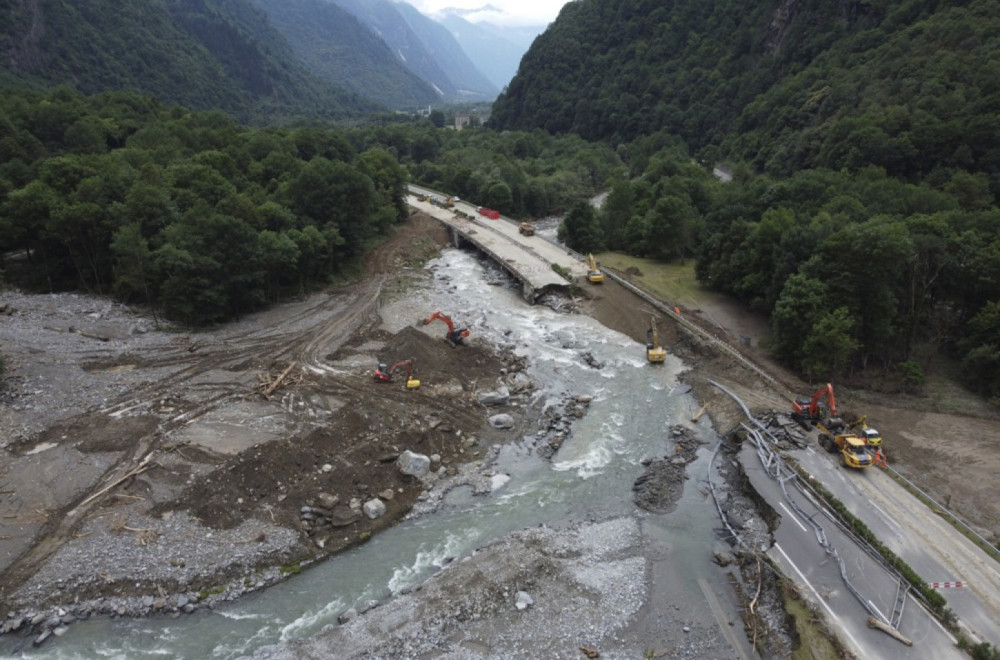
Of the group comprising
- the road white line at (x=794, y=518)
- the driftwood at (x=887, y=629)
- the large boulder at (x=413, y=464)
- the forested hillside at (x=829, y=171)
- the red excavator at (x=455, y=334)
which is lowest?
the large boulder at (x=413, y=464)

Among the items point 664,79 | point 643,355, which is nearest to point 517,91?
point 664,79

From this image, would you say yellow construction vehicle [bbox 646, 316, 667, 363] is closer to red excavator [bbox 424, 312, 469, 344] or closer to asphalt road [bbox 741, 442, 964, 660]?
red excavator [bbox 424, 312, 469, 344]

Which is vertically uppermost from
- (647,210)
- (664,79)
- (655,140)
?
(664,79)

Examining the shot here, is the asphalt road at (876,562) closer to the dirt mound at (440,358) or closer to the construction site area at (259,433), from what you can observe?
the construction site area at (259,433)

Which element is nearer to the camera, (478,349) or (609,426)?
(609,426)

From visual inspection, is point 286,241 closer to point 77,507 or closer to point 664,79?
point 77,507

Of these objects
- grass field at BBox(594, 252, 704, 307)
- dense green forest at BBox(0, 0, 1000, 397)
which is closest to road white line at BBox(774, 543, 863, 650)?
dense green forest at BBox(0, 0, 1000, 397)

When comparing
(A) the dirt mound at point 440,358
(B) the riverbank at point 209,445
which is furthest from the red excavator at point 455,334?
(B) the riverbank at point 209,445
